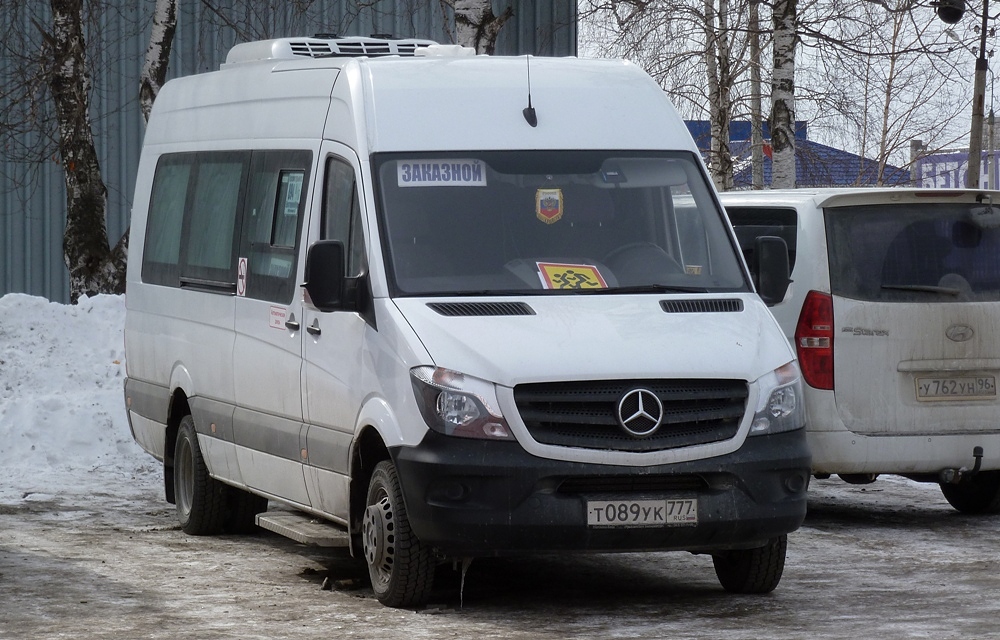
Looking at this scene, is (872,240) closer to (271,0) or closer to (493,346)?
(493,346)

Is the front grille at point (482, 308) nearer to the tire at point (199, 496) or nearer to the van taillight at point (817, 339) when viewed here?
the van taillight at point (817, 339)

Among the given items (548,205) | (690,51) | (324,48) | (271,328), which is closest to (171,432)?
(271,328)

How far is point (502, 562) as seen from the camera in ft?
30.0

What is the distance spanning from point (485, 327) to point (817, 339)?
9.65ft

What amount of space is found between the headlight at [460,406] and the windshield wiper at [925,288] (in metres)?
3.46

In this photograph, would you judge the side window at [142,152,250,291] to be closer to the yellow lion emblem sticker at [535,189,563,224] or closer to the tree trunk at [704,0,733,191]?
the yellow lion emblem sticker at [535,189,563,224]

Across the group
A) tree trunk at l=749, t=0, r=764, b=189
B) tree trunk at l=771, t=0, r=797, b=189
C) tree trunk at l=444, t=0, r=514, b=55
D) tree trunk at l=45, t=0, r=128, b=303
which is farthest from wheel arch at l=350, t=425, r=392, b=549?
tree trunk at l=749, t=0, r=764, b=189

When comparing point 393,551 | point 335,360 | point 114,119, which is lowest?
point 393,551

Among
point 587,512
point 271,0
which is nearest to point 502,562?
point 587,512

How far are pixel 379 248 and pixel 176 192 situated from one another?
11.0 feet

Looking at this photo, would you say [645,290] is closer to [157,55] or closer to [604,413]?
[604,413]

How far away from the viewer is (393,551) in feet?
25.0

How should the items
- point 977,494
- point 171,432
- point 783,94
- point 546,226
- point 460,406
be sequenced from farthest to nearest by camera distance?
point 783,94 → point 977,494 → point 171,432 → point 546,226 → point 460,406

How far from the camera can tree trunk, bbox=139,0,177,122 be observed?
18.6 meters
